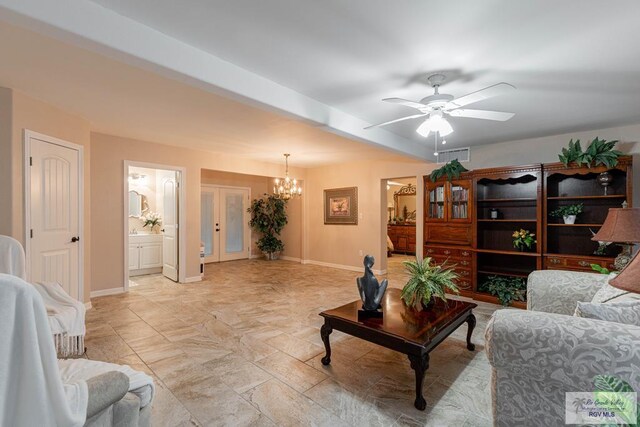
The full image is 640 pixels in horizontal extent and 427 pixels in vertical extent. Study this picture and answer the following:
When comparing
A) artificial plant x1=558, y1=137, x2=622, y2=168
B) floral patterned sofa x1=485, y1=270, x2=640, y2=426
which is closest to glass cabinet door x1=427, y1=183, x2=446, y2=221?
artificial plant x1=558, y1=137, x2=622, y2=168

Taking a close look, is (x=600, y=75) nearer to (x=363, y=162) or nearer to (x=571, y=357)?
(x=571, y=357)

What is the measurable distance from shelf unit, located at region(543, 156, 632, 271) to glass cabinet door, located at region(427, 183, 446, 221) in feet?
4.42

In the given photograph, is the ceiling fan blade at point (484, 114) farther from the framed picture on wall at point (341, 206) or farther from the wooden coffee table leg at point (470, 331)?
the framed picture on wall at point (341, 206)

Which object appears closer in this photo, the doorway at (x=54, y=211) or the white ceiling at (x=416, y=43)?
the white ceiling at (x=416, y=43)

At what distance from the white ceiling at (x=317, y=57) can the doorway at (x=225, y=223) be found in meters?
3.96

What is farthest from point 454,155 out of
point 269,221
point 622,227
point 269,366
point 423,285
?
point 269,221

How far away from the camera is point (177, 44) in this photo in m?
2.02

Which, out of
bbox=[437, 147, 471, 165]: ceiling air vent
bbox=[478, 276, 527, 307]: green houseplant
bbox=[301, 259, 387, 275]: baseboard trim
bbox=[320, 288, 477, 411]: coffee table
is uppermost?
bbox=[437, 147, 471, 165]: ceiling air vent

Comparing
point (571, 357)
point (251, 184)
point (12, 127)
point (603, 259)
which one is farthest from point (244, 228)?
point (571, 357)

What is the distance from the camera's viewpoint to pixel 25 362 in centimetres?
87

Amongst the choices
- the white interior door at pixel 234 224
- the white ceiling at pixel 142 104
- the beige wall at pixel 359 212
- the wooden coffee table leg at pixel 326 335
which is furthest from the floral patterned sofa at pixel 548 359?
the white interior door at pixel 234 224

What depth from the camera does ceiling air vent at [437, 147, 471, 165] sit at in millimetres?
5101

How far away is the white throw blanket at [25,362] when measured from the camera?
0.84m

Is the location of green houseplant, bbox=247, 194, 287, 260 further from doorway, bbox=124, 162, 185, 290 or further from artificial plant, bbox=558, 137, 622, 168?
artificial plant, bbox=558, 137, 622, 168
